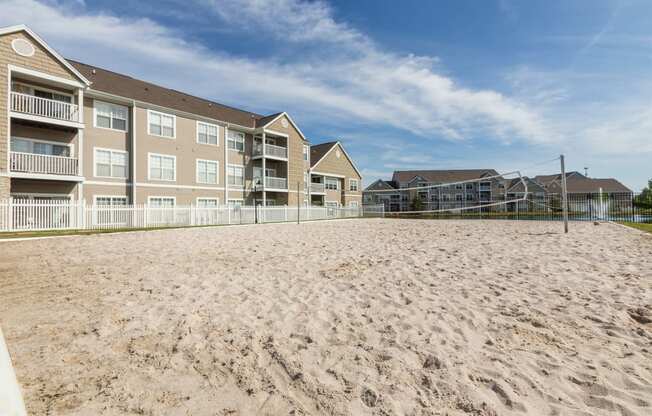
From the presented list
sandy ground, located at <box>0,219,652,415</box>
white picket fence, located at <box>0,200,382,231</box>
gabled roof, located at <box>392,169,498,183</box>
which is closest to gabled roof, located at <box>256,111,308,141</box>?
white picket fence, located at <box>0,200,382,231</box>

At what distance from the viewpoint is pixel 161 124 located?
24547mm

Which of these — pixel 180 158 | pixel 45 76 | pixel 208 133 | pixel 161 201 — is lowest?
pixel 161 201

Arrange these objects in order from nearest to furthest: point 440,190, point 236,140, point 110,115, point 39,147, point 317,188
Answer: point 39,147 → point 110,115 → point 236,140 → point 317,188 → point 440,190

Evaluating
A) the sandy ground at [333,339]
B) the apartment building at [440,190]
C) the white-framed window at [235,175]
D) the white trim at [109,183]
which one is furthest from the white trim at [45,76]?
the apartment building at [440,190]

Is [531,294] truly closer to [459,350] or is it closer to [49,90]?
[459,350]

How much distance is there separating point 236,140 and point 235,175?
11.3 ft

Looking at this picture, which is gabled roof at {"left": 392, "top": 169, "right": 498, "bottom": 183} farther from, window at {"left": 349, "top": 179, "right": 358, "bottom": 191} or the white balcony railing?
the white balcony railing

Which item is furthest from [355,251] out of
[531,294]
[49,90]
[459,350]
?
Result: [49,90]

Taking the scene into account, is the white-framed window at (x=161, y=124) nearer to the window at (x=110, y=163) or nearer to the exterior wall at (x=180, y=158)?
the exterior wall at (x=180, y=158)

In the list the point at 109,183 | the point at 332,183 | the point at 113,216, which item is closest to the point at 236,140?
the point at 109,183

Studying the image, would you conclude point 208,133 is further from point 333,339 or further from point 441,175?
point 441,175

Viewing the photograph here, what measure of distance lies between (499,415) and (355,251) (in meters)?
7.75

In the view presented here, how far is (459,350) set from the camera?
3396 millimetres

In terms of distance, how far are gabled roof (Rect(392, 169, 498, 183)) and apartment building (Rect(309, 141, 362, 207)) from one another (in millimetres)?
32866
